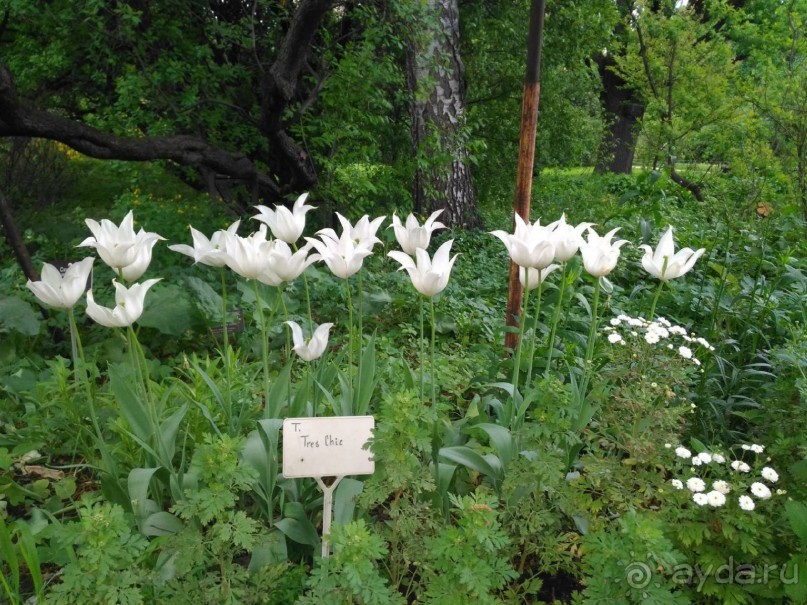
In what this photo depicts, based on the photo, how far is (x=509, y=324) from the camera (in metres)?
2.85

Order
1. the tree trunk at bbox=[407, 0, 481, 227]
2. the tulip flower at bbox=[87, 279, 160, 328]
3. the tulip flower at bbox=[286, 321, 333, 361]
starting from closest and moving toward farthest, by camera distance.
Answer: the tulip flower at bbox=[87, 279, 160, 328] → the tulip flower at bbox=[286, 321, 333, 361] → the tree trunk at bbox=[407, 0, 481, 227]

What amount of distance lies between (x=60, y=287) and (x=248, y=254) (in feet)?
1.64

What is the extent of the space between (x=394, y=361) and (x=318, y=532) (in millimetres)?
918

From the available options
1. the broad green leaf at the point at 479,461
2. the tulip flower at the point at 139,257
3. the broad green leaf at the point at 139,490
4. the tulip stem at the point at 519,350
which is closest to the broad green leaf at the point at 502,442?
the broad green leaf at the point at 479,461

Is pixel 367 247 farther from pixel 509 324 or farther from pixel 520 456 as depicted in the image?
pixel 509 324

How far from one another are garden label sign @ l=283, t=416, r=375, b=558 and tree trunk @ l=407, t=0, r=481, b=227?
3716mm

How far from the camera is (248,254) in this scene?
5.36ft

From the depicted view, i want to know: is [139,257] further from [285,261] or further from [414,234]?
[414,234]

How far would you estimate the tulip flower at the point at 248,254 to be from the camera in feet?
5.33

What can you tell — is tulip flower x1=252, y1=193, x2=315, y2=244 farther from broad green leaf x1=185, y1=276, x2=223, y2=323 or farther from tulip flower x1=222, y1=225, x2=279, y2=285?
broad green leaf x1=185, y1=276, x2=223, y2=323

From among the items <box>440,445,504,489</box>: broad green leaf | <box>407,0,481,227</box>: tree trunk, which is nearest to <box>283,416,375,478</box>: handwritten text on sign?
<box>440,445,504,489</box>: broad green leaf

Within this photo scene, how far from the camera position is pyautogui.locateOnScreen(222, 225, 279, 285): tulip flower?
1.63 m

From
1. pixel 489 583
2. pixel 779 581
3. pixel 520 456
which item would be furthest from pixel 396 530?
pixel 779 581

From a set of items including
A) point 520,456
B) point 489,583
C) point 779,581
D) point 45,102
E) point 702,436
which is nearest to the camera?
point 489,583
